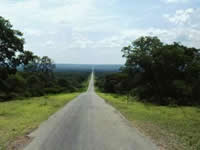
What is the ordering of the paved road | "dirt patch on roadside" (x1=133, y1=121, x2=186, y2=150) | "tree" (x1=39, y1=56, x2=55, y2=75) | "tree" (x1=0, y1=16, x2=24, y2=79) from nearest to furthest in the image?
the paved road, "dirt patch on roadside" (x1=133, y1=121, x2=186, y2=150), "tree" (x1=0, y1=16, x2=24, y2=79), "tree" (x1=39, y1=56, x2=55, y2=75)

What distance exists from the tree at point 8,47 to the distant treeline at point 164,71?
17434 millimetres

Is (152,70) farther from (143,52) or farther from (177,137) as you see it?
(177,137)

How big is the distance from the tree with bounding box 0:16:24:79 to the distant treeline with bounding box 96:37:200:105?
1743 cm

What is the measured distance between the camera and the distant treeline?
25.2 meters

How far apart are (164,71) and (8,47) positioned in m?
20.4

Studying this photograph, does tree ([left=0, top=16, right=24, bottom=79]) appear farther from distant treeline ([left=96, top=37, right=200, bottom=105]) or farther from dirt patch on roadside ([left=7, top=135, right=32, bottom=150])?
distant treeline ([left=96, top=37, right=200, bottom=105])

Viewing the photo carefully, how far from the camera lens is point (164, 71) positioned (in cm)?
2678

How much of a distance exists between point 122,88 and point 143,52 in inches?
1145

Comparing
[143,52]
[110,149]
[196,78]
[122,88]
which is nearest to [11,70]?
[110,149]

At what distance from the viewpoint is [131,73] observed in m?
32.9

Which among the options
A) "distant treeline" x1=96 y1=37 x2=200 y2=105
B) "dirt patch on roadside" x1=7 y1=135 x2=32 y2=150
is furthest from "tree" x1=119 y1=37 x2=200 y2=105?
"dirt patch on roadside" x1=7 y1=135 x2=32 y2=150

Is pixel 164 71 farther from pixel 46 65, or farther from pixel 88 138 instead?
pixel 46 65

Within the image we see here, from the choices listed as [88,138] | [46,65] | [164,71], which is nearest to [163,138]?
[88,138]

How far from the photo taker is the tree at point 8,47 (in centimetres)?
1675
